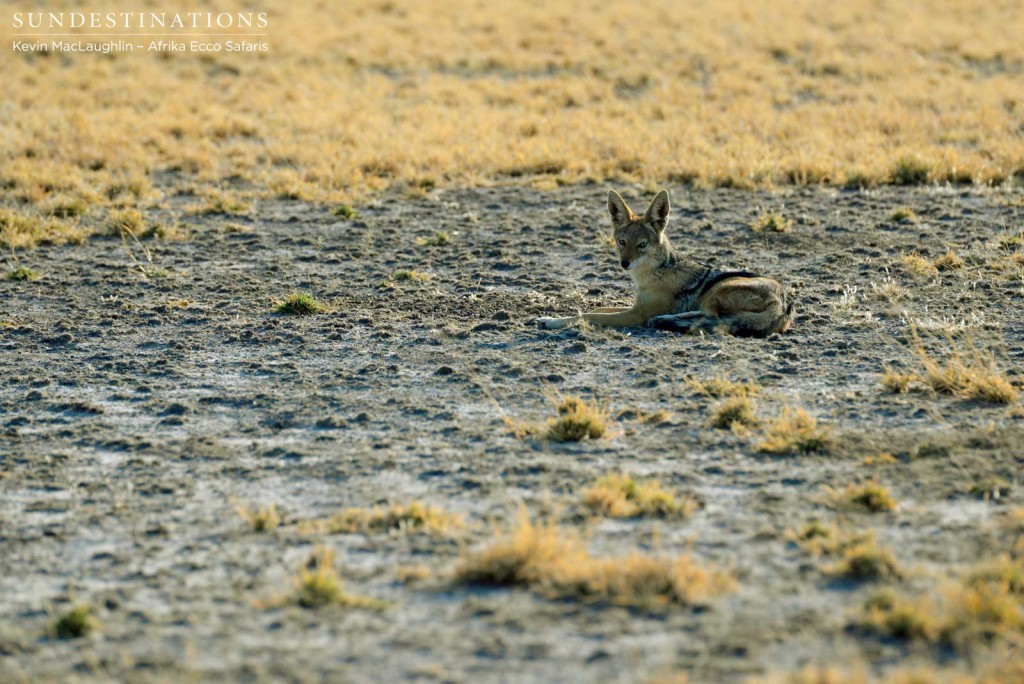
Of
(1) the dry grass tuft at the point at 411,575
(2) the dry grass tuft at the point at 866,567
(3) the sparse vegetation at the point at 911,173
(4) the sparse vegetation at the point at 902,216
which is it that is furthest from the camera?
(3) the sparse vegetation at the point at 911,173

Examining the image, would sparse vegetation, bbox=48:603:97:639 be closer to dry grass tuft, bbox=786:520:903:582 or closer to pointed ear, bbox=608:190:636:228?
dry grass tuft, bbox=786:520:903:582

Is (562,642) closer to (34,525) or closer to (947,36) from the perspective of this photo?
(34,525)

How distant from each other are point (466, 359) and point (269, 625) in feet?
13.8

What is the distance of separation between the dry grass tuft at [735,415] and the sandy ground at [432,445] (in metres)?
0.14

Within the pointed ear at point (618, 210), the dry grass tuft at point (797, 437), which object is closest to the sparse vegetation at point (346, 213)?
the pointed ear at point (618, 210)

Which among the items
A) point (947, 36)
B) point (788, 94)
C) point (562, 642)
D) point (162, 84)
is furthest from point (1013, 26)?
point (562, 642)

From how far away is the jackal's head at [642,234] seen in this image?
33.4 feet

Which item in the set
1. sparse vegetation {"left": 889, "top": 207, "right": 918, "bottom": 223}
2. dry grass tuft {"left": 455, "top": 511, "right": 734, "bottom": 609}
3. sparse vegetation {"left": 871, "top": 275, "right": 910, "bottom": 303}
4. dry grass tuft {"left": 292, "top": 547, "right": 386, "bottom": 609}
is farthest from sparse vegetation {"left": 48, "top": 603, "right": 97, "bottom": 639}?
sparse vegetation {"left": 889, "top": 207, "right": 918, "bottom": 223}

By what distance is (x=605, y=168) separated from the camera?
54.0 ft

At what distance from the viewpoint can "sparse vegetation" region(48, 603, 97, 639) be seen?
16.9ft

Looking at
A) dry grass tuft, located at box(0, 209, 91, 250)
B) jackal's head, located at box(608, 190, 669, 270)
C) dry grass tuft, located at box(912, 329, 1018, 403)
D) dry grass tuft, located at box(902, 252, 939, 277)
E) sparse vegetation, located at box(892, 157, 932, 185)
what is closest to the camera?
dry grass tuft, located at box(912, 329, 1018, 403)

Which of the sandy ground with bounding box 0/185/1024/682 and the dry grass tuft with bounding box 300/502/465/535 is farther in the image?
the dry grass tuft with bounding box 300/502/465/535

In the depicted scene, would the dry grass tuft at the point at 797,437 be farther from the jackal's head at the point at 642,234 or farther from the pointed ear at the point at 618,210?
the pointed ear at the point at 618,210

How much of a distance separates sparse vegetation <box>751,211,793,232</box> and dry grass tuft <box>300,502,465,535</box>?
7.97 m
